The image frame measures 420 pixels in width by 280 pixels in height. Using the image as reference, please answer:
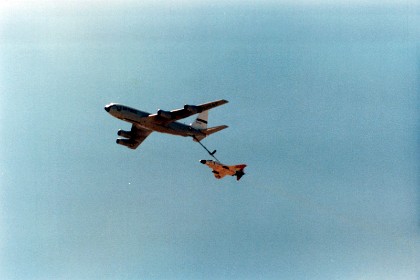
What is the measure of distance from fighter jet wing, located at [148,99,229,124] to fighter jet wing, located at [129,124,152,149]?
24.2 feet

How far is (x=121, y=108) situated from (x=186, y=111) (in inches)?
262

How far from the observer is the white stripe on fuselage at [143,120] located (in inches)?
2299

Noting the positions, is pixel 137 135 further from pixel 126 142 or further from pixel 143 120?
pixel 143 120

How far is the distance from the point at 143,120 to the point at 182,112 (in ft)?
13.7

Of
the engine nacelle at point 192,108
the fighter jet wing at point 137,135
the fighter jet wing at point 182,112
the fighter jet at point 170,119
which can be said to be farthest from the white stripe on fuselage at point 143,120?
the fighter jet wing at point 137,135

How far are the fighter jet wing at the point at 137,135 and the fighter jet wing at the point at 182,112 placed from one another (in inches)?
291

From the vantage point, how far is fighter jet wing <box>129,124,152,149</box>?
65812 millimetres

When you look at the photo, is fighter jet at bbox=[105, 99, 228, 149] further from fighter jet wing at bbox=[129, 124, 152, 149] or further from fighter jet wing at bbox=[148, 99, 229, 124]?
fighter jet wing at bbox=[129, 124, 152, 149]

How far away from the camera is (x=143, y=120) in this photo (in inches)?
2320

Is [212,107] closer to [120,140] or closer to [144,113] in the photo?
[144,113]

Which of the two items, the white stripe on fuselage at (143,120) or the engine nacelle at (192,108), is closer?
the engine nacelle at (192,108)

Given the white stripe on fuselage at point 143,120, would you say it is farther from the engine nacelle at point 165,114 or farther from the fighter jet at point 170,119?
the engine nacelle at point 165,114

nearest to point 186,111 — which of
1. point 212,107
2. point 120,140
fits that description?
point 212,107

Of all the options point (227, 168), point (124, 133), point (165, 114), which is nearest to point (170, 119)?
point (165, 114)
